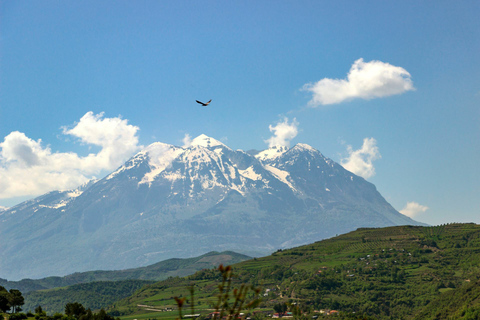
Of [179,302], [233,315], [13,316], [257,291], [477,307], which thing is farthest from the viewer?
[477,307]

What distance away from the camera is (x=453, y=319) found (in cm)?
19538

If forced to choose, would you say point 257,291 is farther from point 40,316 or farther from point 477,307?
point 477,307

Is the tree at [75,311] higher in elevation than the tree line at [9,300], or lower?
lower

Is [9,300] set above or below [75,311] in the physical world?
above

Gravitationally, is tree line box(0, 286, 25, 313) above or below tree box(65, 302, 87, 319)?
above

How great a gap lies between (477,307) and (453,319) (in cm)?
1086

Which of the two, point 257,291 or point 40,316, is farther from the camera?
point 40,316

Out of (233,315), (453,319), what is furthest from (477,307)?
(233,315)

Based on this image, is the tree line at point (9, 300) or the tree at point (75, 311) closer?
the tree line at point (9, 300)

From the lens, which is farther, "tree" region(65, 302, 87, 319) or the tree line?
"tree" region(65, 302, 87, 319)

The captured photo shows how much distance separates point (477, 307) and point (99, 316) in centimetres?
14175

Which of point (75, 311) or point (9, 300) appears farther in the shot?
point (75, 311)

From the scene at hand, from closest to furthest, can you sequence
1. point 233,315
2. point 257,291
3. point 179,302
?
point 179,302
point 257,291
point 233,315

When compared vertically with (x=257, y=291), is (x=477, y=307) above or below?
below
